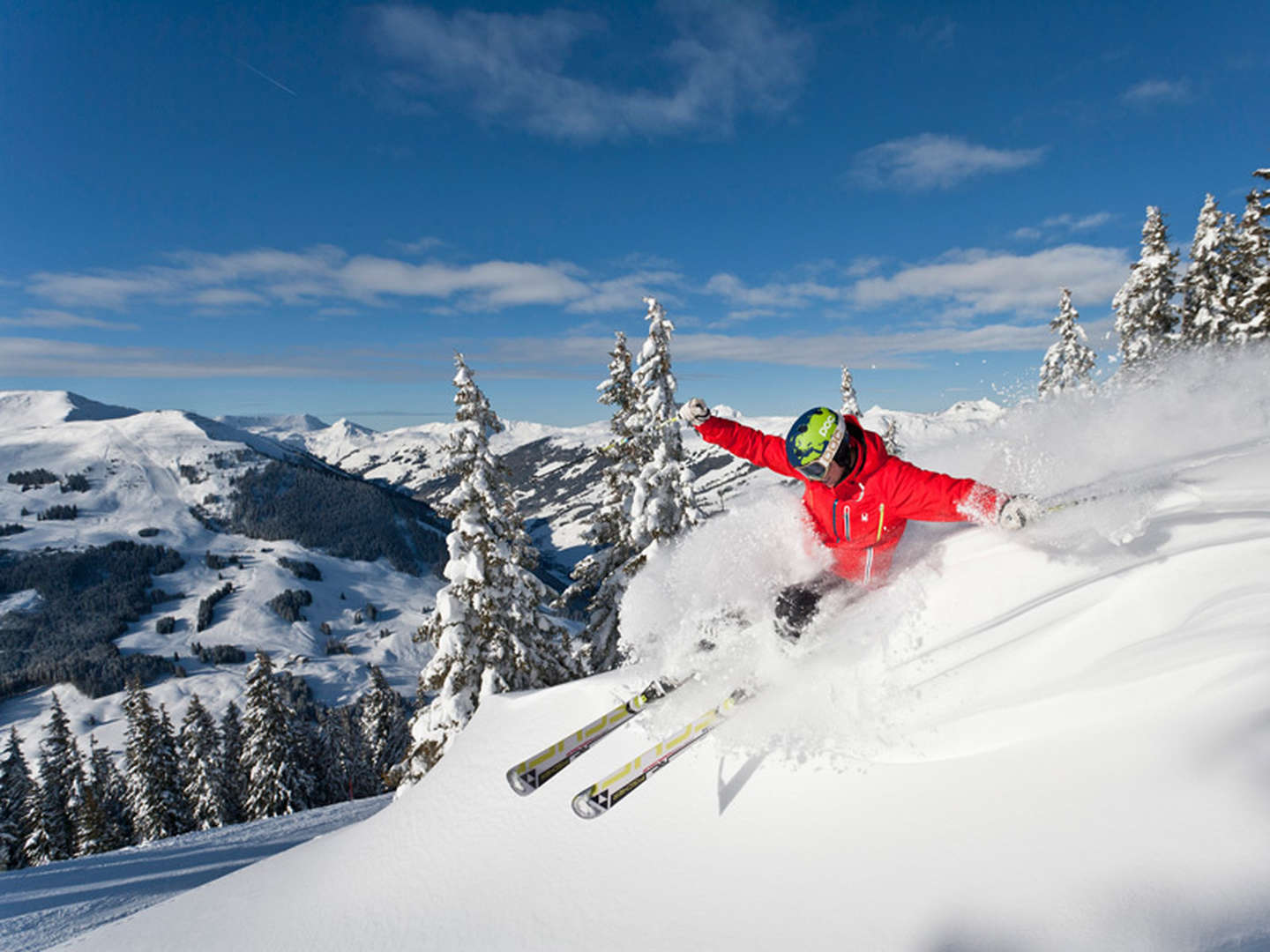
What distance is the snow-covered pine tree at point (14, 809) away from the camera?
3100 cm

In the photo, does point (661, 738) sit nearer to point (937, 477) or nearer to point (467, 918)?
point (467, 918)

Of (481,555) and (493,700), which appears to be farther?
(481,555)

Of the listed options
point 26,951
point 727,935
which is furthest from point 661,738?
point 26,951

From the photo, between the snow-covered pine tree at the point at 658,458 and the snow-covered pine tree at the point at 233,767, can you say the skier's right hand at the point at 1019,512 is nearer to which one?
the snow-covered pine tree at the point at 658,458

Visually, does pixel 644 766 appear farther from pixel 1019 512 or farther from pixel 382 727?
pixel 382 727

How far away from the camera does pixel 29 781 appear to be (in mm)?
37938

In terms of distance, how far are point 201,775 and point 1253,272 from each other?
5345 cm

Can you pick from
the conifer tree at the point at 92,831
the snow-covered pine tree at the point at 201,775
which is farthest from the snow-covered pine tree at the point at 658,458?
the conifer tree at the point at 92,831

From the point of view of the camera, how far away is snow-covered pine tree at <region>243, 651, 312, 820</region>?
31250mm

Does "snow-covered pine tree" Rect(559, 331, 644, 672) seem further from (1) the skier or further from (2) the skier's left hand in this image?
(2) the skier's left hand

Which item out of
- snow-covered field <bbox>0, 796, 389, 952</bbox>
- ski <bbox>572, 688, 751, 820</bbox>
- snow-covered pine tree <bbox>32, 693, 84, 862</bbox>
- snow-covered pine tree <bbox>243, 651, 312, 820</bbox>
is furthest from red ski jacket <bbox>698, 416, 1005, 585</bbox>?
snow-covered pine tree <bbox>32, 693, 84, 862</bbox>

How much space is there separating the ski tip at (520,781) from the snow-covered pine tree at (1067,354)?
33326mm

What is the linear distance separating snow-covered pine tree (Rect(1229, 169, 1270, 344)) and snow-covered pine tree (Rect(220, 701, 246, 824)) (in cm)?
4935

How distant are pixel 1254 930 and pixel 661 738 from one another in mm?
3604
